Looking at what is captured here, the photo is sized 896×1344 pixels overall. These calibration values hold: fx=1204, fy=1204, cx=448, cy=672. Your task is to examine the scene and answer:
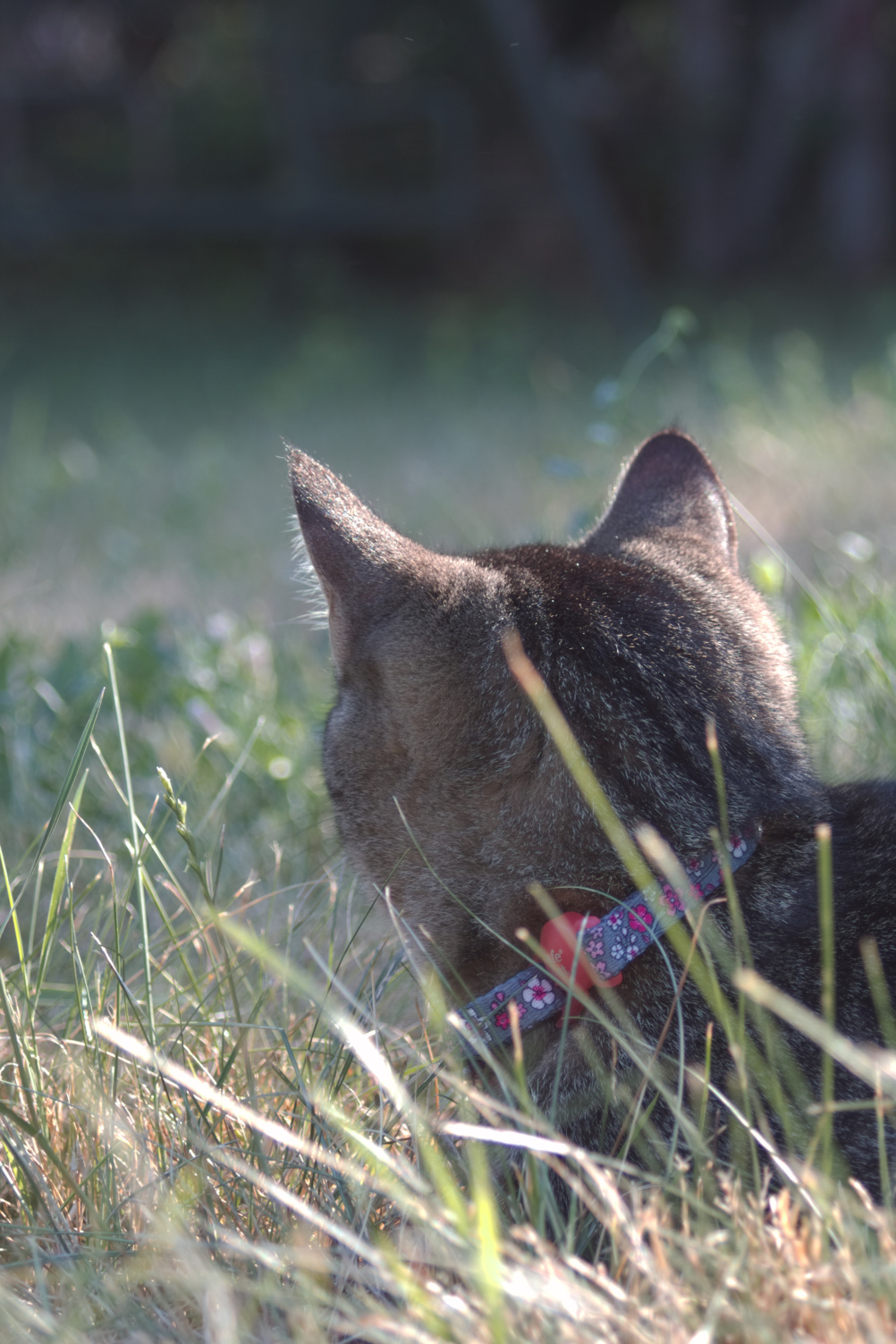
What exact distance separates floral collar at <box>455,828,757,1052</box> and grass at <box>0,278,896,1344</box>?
0.16 ft


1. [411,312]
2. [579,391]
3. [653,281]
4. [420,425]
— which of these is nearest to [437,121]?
[411,312]

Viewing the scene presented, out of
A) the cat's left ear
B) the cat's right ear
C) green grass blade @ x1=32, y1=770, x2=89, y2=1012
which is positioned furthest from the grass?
the cat's left ear

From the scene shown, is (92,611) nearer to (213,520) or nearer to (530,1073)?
(213,520)

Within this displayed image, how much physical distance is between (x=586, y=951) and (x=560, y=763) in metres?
0.21

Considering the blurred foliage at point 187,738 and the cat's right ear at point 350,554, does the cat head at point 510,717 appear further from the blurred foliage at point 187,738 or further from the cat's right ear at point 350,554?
the blurred foliage at point 187,738

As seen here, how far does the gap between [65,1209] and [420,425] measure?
597 cm

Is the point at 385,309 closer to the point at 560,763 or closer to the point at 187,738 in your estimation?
the point at 187,738

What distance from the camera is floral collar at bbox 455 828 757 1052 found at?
4.22 ft

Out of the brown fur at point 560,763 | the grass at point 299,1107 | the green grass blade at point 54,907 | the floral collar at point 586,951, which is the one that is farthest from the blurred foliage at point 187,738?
the floral collar at point 586,951

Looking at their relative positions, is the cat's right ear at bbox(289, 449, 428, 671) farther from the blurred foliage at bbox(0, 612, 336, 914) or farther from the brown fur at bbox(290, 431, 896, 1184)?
the blurred foliage at bbox(0, 612, 336, 914)

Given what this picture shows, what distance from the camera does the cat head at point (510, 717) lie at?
1.35 metres

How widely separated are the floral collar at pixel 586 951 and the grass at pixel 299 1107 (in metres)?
0.05

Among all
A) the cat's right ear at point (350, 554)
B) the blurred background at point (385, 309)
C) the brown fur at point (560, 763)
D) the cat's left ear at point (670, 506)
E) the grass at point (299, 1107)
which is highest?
the blurred background at point (385, 309)

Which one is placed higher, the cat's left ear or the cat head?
the cat's left ear
